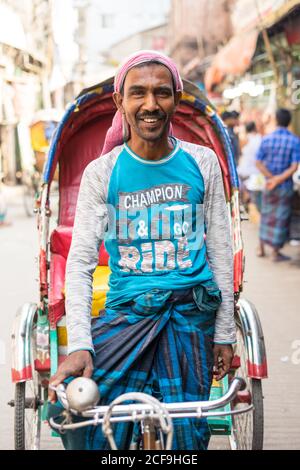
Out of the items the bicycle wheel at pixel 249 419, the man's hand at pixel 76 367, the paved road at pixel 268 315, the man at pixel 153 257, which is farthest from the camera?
the paved road at pixel 268 315

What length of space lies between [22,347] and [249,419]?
103cm

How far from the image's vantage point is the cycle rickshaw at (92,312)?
3.07 meters

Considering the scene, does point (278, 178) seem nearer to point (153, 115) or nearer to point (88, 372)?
point (153, 115)

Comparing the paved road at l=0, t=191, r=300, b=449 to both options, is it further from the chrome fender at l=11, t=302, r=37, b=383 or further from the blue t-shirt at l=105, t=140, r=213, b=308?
the blue t-shirt at l=105, t=140, r=213, b=308

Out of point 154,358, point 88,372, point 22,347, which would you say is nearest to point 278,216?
point 22,347

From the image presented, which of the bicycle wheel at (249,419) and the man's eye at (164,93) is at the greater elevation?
the man's eye at (164,93)

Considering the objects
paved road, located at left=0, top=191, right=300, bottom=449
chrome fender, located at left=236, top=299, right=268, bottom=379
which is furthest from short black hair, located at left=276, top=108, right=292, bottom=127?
chrome fender, located at left=236, top=299, right=268, bottom=379

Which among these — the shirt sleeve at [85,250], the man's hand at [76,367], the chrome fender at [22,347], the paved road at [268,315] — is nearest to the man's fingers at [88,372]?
the man's hand at [76,367]

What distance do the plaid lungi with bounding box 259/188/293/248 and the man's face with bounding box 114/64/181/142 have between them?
6.79 metres

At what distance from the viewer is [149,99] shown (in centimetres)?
244

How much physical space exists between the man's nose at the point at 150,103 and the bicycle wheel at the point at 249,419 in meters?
1.26

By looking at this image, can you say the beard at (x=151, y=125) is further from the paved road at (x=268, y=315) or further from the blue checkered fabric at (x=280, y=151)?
the blue checkered fabric at (x=280, y=151)

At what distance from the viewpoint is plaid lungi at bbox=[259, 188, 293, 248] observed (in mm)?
9164

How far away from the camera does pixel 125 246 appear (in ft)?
8.36
